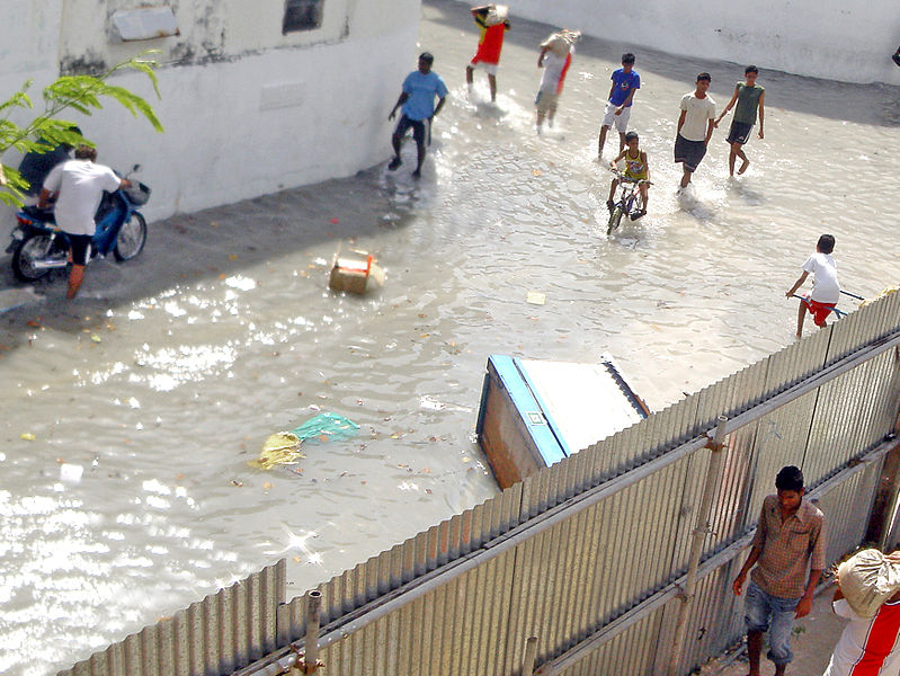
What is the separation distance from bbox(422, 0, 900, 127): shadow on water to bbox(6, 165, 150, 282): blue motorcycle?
830cm

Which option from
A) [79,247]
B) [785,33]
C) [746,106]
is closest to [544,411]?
[79,247]

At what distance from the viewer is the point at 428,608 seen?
4.59m

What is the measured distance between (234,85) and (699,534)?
7961 millimetres

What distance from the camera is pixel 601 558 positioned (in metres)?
5.48

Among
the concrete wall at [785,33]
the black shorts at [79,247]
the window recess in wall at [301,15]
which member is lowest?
the black shorts at [79,247]

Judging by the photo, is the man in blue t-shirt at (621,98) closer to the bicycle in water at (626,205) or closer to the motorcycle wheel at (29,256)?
the bicycle in water at (626,205)

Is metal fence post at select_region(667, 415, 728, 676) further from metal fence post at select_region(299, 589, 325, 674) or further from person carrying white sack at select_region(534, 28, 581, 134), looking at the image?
person carrying white sack at select_region(534, 28, 581, 134)

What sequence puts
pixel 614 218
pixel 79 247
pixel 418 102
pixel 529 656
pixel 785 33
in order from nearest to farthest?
1. pixel 529 656
2. pixel 79 247
3. pixel 614 218
4. pixel 418 102
5. pixel 785 33

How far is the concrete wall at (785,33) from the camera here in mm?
19922

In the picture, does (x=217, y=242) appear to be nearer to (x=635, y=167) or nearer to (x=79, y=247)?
(x=79, y=247)

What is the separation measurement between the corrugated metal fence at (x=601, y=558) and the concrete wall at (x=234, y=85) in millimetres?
6928

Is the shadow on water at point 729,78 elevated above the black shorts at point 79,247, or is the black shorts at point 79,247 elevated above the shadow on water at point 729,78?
the shadow on water at point 729,78

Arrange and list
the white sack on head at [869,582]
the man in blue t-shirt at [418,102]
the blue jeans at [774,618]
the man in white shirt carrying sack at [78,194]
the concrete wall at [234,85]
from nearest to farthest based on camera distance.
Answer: the white sack on head at [869,582]
the blue jeans at [774,618]
the man in white shirt carrying sack at [78,194]
the concrete wall at [234,85]
the man in blue t-shirt at [418,102]

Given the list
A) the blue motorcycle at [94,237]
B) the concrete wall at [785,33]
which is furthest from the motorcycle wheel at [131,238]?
the concrete wall at [785,33]
